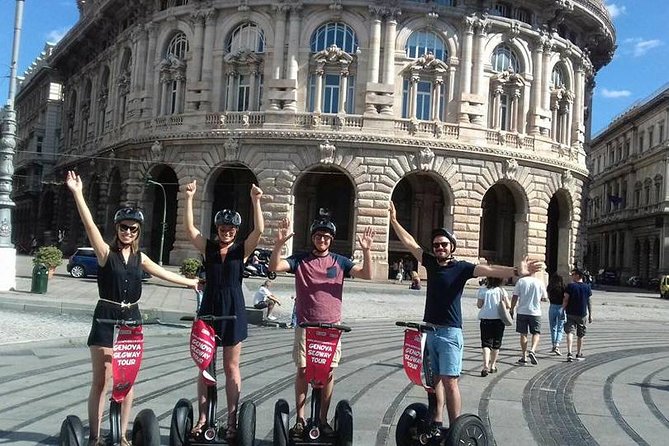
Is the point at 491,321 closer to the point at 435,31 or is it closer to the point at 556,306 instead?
the point at 556,306

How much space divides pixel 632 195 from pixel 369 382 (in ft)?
209

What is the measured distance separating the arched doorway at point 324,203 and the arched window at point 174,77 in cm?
795

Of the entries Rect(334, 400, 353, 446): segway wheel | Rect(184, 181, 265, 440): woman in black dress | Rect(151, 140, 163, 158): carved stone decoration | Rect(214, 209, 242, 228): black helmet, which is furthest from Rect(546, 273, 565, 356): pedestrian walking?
Rect(151, 140, 163, 158): carved stone decoration

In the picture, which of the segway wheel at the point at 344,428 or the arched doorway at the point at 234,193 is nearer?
the segway wheel at the point at 344,428

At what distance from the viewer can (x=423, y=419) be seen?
5777 millimetres

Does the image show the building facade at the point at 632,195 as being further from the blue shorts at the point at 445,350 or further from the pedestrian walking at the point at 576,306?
the blue shorts at the point at 445,350

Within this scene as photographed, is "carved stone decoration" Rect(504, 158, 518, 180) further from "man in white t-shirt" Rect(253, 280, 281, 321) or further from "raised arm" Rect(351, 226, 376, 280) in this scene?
"raised arm" Rect(351, 226, 376, 280)

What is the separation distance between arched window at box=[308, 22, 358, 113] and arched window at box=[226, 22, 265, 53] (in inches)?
110

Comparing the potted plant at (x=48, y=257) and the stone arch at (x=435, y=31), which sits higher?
the stone arch at (x=435, y=31)

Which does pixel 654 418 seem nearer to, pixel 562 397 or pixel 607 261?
pixel 562 397

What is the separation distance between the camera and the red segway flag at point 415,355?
566 cm

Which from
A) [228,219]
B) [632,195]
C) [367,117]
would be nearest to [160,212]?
[367,117]

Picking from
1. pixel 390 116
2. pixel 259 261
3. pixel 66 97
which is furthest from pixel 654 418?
pixel 66 97

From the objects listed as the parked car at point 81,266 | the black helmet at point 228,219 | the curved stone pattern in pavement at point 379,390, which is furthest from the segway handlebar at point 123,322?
the parked car at point 81,266
